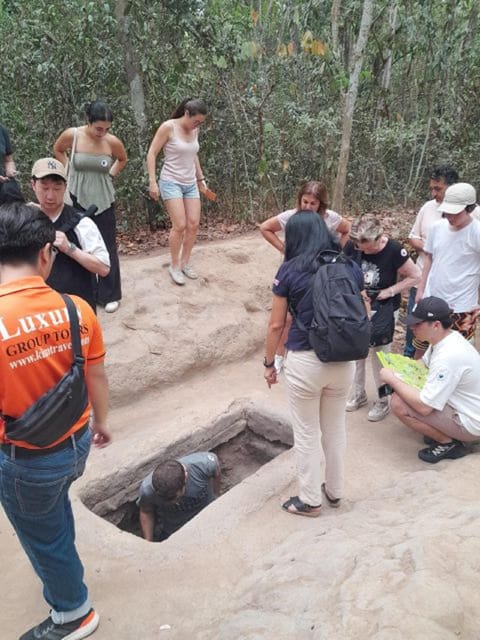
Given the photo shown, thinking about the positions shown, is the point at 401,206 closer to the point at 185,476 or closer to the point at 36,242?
the point at 185,476

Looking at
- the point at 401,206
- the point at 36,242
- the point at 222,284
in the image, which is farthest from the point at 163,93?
the point at 36,242

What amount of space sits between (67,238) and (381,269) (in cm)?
234

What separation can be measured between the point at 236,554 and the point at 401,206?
Result: 9.18m

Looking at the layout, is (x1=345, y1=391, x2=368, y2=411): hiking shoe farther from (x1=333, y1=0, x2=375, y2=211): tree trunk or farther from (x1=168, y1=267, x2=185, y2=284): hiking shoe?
(x1=333, y1=0, x2=375, y2=211): tree trunk

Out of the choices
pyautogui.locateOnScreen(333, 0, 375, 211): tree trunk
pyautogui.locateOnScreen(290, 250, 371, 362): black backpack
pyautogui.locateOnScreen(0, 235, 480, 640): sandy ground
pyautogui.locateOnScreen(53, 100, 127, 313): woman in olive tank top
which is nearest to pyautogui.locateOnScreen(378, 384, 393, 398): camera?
pyautogui.locateOnScreen(0, 235, 480, 640): sandy ground

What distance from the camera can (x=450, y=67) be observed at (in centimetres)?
1039

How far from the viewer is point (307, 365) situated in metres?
2.87

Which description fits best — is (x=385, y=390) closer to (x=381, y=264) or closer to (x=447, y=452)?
(x=447, y=452)

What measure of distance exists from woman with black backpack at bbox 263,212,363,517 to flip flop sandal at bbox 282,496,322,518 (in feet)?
0.41

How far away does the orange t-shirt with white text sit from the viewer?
1911mm

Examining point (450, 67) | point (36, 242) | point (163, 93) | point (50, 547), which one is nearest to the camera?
point (36, 242)

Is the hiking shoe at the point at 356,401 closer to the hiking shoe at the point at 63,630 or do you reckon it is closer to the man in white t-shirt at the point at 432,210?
the man in white t-shirt at the point at 432,210

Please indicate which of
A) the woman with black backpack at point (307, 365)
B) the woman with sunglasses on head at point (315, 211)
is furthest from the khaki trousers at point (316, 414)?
the woman with sunglasses on head at point (315, 211)

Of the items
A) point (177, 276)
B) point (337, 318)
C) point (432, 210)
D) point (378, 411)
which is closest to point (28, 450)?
point (337, 318)
